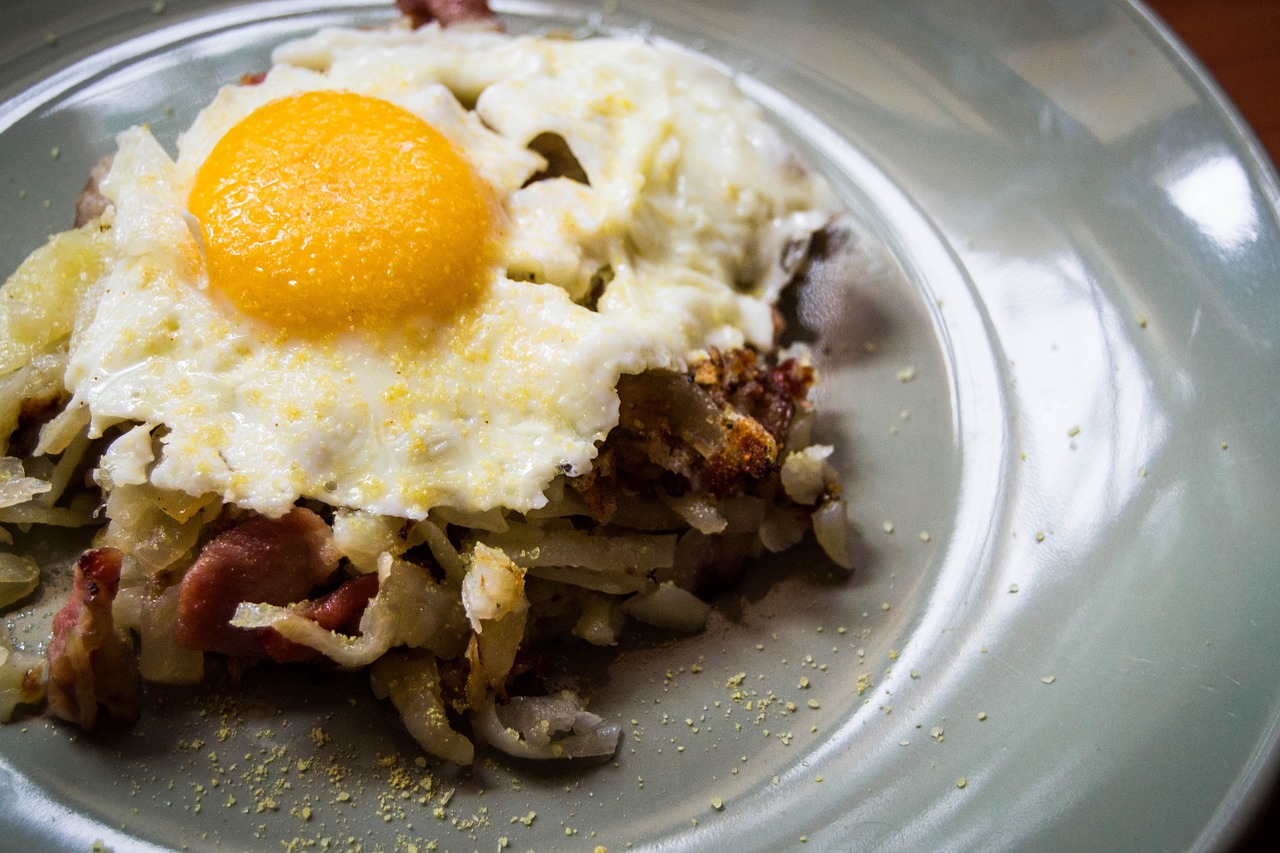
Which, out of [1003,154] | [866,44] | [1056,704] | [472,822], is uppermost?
[866,44]

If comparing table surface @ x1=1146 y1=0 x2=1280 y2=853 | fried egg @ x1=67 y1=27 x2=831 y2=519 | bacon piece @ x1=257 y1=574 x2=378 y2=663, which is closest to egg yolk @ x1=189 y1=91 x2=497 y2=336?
fried egg @ x1=67 y1=27 x2=831 y2=519

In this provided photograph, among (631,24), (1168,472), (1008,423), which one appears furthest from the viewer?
(631,24)

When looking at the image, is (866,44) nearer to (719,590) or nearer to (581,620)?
(719,590)

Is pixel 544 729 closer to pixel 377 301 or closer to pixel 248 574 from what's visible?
pixel 248 574

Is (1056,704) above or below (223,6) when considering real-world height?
below

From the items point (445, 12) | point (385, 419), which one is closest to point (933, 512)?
point (385, 419)

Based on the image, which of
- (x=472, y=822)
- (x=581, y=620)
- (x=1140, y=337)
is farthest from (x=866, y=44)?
(x=472, y=822)
